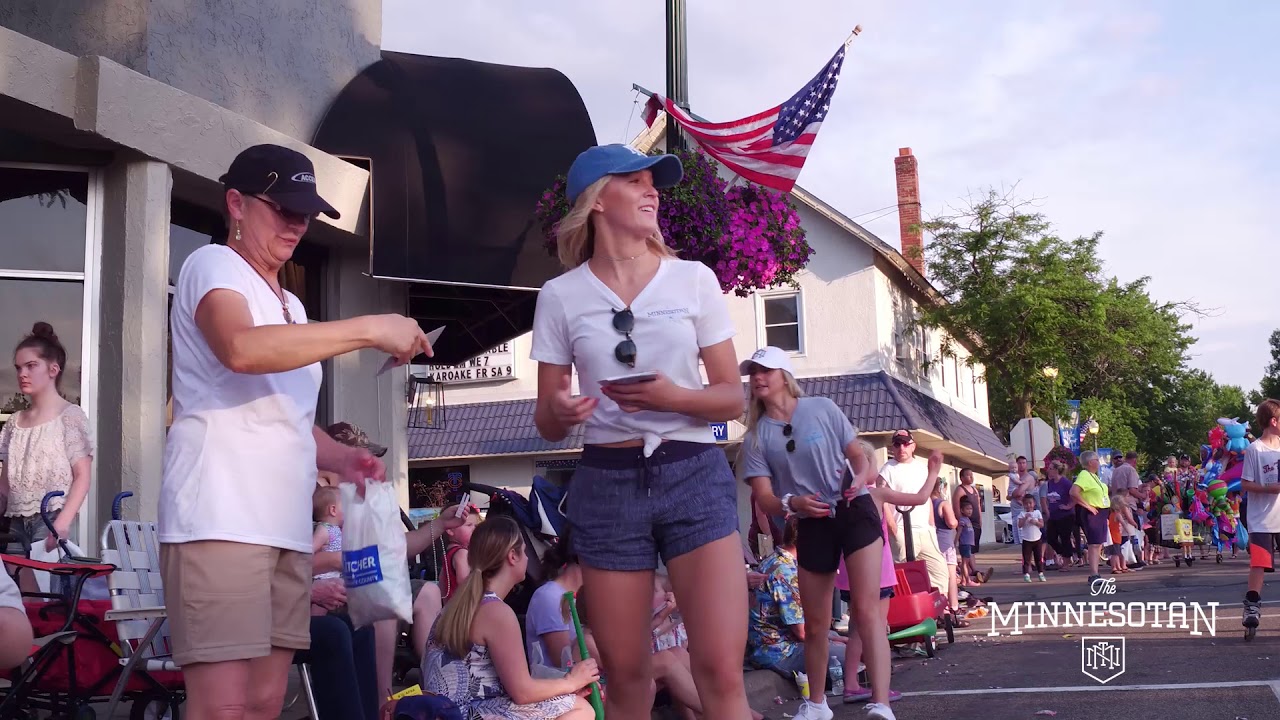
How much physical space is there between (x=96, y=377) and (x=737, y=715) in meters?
6.33

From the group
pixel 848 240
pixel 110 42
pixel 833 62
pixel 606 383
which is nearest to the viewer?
pixel 606 383

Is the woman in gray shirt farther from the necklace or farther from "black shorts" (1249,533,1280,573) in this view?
"black shorts" (1249,533,1280,573)

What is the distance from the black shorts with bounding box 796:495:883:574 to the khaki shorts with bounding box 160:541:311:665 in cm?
407

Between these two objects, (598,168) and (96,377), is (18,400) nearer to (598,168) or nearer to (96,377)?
(96,377)

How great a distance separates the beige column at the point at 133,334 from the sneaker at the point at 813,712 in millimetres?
4295

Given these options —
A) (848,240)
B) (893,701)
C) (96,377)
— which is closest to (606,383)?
(893,701)

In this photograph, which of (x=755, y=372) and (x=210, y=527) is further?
(x=755, y=372)

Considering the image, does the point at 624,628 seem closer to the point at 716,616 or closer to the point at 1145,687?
the point at 716,616

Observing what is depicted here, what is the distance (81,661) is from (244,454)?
9.57 ft

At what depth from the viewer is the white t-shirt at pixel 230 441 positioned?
319cm

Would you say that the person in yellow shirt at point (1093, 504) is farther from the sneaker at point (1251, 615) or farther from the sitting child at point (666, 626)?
the sitting child at point (666, 626)

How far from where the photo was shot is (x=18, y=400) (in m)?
8.58

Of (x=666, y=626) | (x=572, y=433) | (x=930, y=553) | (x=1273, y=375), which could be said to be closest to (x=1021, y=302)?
(x=572, y=433)

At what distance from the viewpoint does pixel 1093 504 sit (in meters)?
19.9
